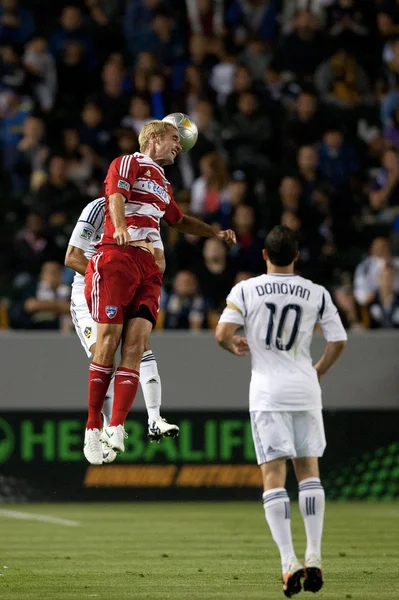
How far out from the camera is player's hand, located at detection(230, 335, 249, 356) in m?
8.47

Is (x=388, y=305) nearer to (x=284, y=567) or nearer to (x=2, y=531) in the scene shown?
(x=2, y=531)

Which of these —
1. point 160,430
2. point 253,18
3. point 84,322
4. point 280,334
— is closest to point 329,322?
point 280,334

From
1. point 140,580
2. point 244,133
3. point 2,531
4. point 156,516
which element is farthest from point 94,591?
point 244,133

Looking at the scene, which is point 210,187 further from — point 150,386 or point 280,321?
point 280,321

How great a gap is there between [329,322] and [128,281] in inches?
65.2

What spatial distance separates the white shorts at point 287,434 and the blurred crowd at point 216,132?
714cm

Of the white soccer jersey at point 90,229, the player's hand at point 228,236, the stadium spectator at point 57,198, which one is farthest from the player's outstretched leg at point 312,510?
the stadium spectator at point 57,198

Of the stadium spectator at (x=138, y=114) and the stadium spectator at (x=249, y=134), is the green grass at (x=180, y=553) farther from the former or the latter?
the stadium spectator at (x=138, y=114)

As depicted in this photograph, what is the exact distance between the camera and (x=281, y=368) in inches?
335

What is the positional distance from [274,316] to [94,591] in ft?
7.23

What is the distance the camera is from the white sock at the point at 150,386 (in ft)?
→ 32.2

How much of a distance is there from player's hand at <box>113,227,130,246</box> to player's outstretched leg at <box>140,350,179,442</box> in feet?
4.66

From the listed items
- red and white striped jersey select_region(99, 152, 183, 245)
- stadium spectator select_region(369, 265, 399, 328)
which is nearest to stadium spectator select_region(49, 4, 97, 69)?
stadium spectator select_region(369, 265, 399, 328)

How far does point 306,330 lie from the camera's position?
336 inches
